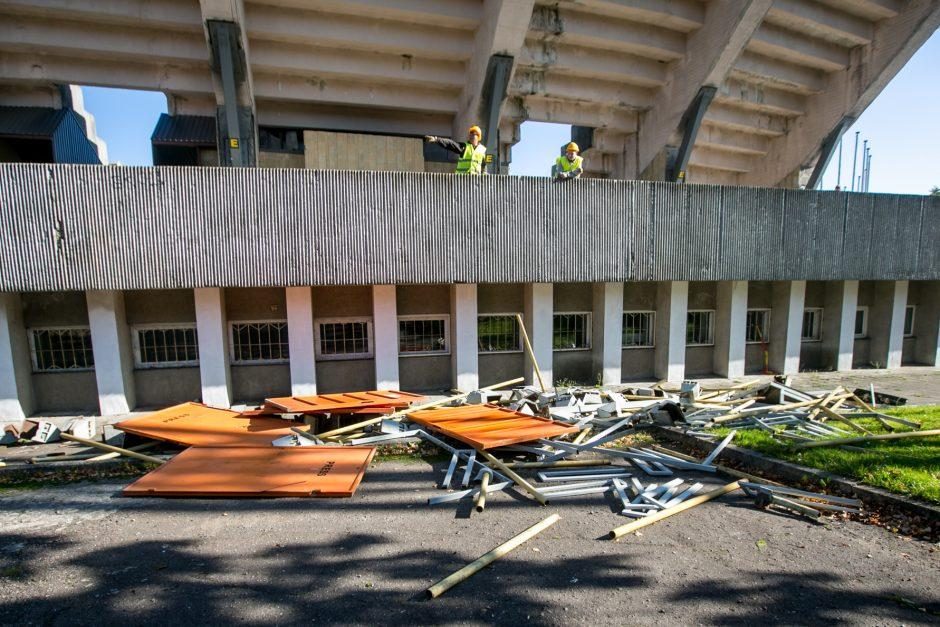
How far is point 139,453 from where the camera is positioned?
22.2ft

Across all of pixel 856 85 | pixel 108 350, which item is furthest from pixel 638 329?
pixel 856 85

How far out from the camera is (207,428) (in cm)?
734

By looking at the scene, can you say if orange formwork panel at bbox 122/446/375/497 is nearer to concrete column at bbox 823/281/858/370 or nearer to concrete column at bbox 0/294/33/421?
concrete column at bbox 0/294/33/421

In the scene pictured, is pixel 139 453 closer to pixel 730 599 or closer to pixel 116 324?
pixel 116 324

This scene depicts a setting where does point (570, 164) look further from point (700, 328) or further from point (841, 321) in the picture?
point (841, 321)

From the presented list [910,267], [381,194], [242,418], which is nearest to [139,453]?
[242,418]

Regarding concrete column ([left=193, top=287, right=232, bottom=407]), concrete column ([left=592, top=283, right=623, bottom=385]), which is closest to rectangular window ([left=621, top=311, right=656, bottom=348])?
concrete column ([left=592, top=283, right=623, bottom=385])

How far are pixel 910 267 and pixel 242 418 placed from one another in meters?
19.0

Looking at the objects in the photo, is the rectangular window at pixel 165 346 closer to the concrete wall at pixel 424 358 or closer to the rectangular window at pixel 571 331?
the concrete wall at pixel 424 358

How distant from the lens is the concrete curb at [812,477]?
4648 mm

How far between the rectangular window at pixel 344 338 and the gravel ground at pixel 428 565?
613cm

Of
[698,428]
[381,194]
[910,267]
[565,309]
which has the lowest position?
[698,428]

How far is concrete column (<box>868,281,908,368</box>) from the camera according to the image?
1436 cm

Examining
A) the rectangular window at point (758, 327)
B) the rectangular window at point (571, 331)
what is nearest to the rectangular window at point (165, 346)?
the rectangular window at point (571, 331)
